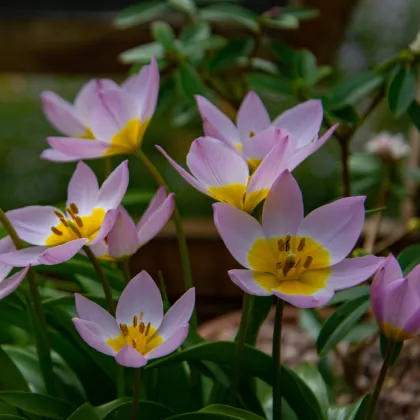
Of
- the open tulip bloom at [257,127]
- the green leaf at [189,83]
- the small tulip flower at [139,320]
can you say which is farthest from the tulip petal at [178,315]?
the green leaf at [189,83]

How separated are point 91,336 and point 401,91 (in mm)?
408

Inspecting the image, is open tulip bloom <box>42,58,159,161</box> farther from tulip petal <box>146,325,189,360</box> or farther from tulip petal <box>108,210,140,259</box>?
tulip petal <box>146,325,189,360</box>

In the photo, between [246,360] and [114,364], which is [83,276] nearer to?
[114,364]

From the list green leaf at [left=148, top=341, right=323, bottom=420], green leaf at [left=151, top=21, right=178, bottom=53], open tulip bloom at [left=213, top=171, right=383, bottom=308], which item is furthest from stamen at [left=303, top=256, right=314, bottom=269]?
green leaf at [left=151, top=21, right=178, bottom=53]

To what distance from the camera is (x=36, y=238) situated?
51 cm

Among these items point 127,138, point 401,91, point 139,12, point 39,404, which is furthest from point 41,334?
point 139,12

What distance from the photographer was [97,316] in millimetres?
455

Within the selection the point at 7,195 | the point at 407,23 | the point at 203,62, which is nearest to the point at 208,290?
the point at 203,62

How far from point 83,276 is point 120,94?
209mm

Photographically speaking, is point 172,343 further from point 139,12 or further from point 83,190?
point 139,12

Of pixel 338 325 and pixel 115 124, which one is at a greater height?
pixel 115 124

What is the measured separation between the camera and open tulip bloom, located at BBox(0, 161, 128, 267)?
47cm

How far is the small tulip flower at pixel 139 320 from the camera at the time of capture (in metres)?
0.43

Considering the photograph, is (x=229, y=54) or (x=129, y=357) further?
(x=229, y=54)
